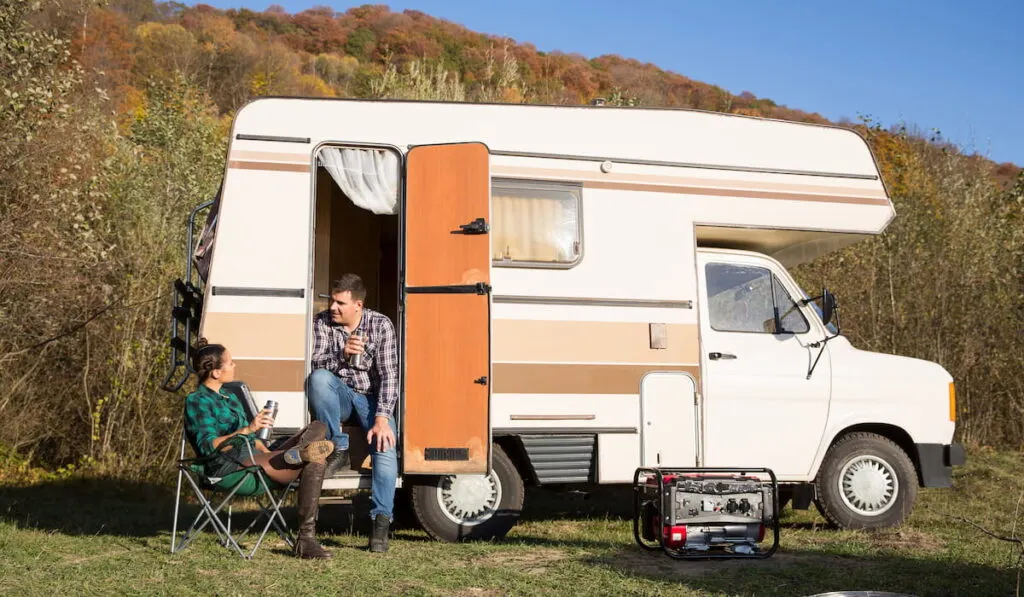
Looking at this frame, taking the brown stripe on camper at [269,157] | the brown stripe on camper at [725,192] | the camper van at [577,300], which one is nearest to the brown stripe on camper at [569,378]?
the camper van at [577,300]

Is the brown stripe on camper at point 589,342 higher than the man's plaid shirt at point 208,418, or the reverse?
the brown stripe on camper at point 589,342

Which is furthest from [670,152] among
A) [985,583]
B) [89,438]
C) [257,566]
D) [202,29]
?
[202,29]

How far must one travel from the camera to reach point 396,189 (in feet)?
22.1

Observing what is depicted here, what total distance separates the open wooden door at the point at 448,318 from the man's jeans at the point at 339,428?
0.56ft

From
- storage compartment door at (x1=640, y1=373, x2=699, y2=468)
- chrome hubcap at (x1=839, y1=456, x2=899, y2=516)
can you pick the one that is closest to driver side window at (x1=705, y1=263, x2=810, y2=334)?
storage compartment door at (x1=640, y1=373, x2=699, y2=468)

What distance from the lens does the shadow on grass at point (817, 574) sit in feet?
16.4

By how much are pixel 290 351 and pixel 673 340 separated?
2652 mm

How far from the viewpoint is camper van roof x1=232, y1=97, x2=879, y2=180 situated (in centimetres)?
670

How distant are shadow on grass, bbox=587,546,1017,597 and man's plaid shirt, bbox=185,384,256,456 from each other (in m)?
2.35

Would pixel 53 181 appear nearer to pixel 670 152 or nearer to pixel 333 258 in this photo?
pixel 333 258

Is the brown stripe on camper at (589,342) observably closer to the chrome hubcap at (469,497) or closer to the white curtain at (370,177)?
the chrome hubcap at (469,497)

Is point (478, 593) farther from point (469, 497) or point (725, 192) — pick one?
point (725, 192)

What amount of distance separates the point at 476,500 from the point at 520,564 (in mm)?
1103

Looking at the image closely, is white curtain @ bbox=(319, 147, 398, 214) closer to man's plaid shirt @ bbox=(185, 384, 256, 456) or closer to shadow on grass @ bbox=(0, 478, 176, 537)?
man's plaid shirt @ bbox=(185, 384, 256, 456)
